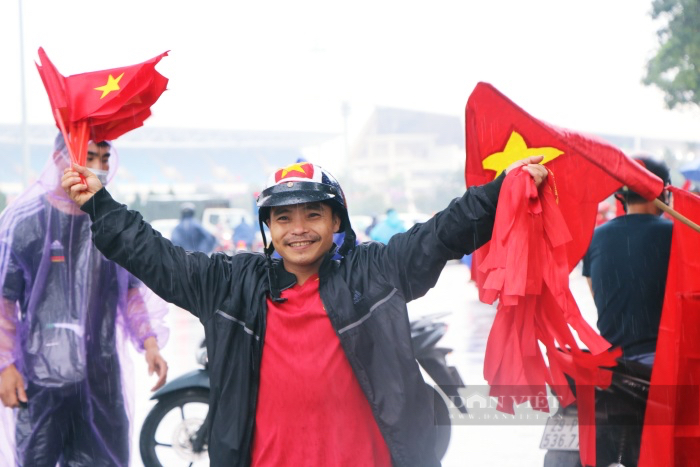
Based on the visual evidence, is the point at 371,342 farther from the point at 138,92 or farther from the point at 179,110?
the point at 179,110

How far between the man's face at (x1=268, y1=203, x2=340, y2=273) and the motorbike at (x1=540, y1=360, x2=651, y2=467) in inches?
69.5

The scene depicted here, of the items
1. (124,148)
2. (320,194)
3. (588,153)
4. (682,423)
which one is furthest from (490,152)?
(124,148)

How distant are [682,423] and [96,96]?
2.63 metres

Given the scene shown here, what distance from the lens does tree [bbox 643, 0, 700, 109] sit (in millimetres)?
16391

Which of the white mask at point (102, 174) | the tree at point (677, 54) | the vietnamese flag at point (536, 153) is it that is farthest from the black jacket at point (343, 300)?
the tree at point (677, 54)

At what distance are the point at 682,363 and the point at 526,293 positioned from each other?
1024 mm

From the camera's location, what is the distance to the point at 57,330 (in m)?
3.92

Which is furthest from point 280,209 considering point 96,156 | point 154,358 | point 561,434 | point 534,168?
point 561,434

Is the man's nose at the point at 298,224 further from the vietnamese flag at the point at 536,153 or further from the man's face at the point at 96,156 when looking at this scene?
the man's face at the point at 96,156

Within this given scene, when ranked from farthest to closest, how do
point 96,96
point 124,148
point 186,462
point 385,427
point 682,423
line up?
point 124,148 → point 186,462 → point 682,423 → point 96,96 → point 385,427

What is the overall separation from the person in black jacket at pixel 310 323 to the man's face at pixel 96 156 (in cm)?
92

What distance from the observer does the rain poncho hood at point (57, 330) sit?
3895 mm

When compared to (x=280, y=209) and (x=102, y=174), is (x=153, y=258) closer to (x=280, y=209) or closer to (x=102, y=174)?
(x=280, y=209)

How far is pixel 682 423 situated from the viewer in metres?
3.81
